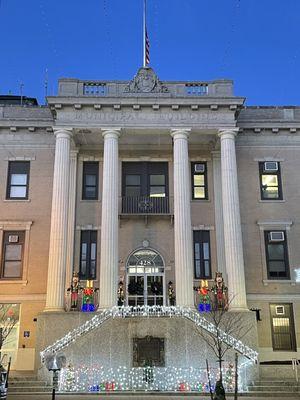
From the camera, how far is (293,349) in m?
27.1

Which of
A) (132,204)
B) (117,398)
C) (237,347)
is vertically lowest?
(117,398)

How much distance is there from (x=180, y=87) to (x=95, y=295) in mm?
12068

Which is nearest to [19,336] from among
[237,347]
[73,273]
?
[73,273]

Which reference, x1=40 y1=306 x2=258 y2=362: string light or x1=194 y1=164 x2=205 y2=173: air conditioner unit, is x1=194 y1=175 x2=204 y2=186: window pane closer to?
x1=194 y1=164 x2=205 y2=173: air conditioner unit

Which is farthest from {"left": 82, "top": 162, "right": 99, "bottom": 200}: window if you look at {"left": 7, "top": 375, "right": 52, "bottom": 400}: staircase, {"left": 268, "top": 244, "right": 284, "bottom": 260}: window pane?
{"left": 7, "top": 375, "right": 52, "bottom": 400}: staircase

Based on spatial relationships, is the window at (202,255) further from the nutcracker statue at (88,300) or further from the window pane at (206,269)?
the nutcracker statue at (88,300)

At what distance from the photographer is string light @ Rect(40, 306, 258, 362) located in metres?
22.8

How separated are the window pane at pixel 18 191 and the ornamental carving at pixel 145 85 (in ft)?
Answer: 26.4

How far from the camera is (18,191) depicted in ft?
95.9

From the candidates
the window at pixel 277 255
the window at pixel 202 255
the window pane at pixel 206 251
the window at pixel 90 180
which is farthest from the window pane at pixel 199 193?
the window at pixel 90 180

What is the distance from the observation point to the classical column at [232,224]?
83.2ft

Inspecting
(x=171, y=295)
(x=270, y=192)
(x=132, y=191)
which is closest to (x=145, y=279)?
(x=171, y=295)

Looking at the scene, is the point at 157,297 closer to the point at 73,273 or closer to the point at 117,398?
the point at 73,273

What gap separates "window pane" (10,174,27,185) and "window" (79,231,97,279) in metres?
4.44
